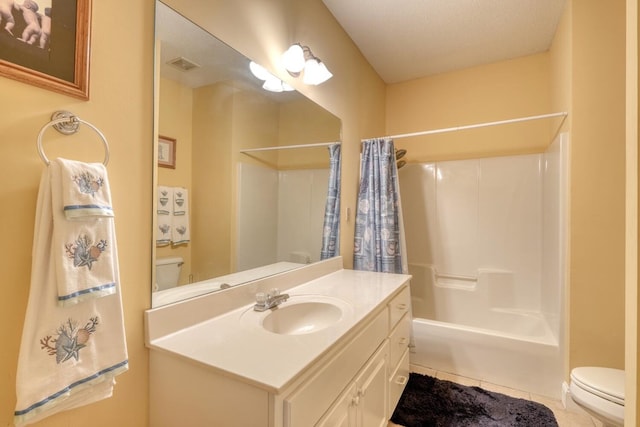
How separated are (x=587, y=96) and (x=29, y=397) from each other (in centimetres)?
264

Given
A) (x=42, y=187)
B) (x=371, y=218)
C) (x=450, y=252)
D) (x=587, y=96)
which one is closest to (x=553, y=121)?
(x=587, y=96)

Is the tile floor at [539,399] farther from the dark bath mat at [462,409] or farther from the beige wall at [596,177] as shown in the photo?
the beige wall at [596,177]

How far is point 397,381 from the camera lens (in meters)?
1.59

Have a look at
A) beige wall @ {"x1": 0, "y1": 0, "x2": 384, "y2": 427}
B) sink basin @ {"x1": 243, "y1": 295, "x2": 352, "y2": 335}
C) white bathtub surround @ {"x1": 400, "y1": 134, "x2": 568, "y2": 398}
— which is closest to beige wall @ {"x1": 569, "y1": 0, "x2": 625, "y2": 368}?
white bathtub surround @ {"x1": 400, "y1": 134, "x2": 568, "y2": 398}

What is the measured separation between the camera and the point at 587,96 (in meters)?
1.69

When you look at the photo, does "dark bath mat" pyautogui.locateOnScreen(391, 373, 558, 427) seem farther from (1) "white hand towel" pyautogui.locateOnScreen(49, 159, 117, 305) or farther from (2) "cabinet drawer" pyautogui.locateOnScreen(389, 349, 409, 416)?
(1) "white hand towel" pyautogui.locateOnScreen(49, 159, 117, 305)

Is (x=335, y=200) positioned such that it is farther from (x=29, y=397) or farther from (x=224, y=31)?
(x=29, y=397)

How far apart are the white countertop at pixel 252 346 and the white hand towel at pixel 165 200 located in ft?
1.38

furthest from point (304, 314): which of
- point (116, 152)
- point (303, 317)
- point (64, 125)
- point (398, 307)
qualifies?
point (64, 125)

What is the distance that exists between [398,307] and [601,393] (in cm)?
93

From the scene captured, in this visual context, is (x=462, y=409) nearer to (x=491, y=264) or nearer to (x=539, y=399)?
(x=539, y=399)

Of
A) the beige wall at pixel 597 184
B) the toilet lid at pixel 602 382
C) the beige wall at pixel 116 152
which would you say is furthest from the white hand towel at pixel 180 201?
the beige wall at pixel 597 184

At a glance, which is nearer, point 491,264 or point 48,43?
point 48,43

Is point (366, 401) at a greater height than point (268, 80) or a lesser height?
lesser
